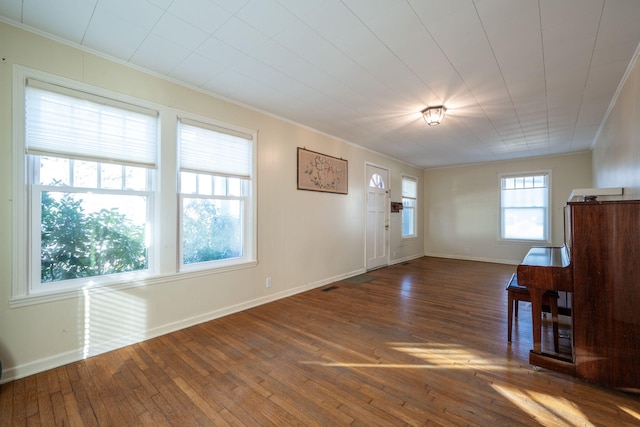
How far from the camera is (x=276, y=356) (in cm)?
225

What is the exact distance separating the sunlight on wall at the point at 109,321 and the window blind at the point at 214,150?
137cm

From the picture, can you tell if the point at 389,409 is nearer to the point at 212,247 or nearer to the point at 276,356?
the point at 276,356

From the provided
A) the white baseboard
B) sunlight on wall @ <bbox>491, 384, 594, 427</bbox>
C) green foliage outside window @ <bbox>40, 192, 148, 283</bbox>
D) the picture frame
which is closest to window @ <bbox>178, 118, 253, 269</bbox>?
green foliage outside window @ <bbox>40, 192, 148, 283</bbox>

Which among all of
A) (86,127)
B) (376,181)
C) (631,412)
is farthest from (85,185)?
(376,181)

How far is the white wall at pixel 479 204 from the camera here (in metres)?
5.83

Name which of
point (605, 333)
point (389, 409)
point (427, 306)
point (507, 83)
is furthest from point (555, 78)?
point (389, 409)

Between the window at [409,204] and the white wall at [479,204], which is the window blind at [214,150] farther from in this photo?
the white wall at [479,204]

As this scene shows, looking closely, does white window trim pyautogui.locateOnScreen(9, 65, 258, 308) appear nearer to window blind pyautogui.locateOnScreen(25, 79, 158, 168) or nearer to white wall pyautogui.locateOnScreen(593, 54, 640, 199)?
window blind pyautogui.locateOnScreen(25, 79, 158, 168)

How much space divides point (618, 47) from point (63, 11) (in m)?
4.16

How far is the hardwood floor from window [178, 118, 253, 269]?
0.80 m

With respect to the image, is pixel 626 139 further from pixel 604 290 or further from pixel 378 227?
pixel 378 227

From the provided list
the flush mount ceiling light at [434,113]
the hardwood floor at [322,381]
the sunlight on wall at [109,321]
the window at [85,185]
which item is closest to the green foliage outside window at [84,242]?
the window at [85,185]

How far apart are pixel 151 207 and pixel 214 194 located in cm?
68

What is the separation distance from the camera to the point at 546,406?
65.4 inches
